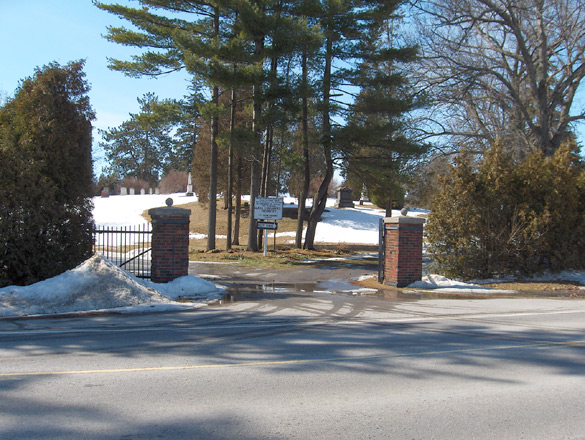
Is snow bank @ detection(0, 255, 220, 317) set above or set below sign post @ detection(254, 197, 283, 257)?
below

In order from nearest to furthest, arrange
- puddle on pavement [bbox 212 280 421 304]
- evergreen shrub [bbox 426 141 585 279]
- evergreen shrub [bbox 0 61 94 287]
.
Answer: evergreen shrub [bbox 0 61 94 287]
puddle on pavement [bbox 212 280 421 304]
evergreen shrub [bbox 426 141 585 279]

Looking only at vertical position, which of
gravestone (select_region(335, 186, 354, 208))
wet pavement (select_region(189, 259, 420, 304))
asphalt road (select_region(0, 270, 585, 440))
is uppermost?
gravestone (select_region(335, 186, 354, 208))

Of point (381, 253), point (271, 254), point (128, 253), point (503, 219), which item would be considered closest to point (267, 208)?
point (271, 254)

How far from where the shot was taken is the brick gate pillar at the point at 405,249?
14602 millimetres

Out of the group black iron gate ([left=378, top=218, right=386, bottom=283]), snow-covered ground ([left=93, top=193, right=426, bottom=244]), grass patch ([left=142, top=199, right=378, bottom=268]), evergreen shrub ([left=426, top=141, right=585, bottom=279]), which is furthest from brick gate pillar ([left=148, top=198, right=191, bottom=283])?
snow-covered ground ([left=93, top=193, right=426, bottom=244])

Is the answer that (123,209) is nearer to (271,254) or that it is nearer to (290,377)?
(271,254)

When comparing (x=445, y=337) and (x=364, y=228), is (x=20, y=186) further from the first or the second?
(x=364, y=228)

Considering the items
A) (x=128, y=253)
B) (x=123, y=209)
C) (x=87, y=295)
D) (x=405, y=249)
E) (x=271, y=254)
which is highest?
(x=123, y=209)

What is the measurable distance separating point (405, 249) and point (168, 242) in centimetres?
656

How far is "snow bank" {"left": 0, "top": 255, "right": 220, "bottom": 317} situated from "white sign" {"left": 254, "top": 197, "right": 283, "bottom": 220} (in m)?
11.6

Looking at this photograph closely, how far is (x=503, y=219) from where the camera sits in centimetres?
1577

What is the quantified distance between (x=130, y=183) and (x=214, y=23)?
6507 centimetres

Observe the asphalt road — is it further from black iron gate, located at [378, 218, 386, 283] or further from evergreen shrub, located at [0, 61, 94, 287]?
black iron gate, located at [378, 218, 386, 283]

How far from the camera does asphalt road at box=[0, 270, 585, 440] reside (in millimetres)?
4352
